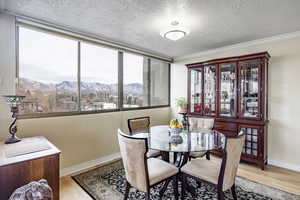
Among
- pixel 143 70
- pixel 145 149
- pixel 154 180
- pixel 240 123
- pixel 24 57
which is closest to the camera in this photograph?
pixel 145 149

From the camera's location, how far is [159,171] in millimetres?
1856

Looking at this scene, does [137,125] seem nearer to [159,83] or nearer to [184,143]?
[184,143]

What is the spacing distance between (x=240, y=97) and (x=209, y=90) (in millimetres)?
655

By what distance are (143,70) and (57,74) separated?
6.62ft

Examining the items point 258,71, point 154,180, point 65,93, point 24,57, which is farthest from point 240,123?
point 24,57

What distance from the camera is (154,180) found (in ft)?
5.74

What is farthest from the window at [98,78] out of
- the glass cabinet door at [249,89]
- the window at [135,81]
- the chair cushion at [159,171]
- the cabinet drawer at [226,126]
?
the glass cabinet door at [249,89]

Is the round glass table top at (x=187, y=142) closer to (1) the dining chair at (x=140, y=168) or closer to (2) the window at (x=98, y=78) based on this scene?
(1) the dining chair at (x=140, y=168)

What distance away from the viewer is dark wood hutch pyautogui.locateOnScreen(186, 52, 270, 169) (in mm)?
2943

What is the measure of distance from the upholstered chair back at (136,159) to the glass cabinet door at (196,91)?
97.1 inches

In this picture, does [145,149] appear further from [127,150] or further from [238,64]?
[238,64]

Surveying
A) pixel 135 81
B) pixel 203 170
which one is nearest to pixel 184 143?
pixel 203 170

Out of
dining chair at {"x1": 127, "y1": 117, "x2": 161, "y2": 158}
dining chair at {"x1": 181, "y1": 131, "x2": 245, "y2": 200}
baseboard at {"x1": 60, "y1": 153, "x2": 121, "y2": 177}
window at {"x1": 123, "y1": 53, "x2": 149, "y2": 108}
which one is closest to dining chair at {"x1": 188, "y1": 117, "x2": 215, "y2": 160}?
dining chair at {"x1": 127, "y1": 117, "x2": 161, "y2": 158}

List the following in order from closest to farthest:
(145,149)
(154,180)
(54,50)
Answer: (145,149), (154,180), (54,50)
